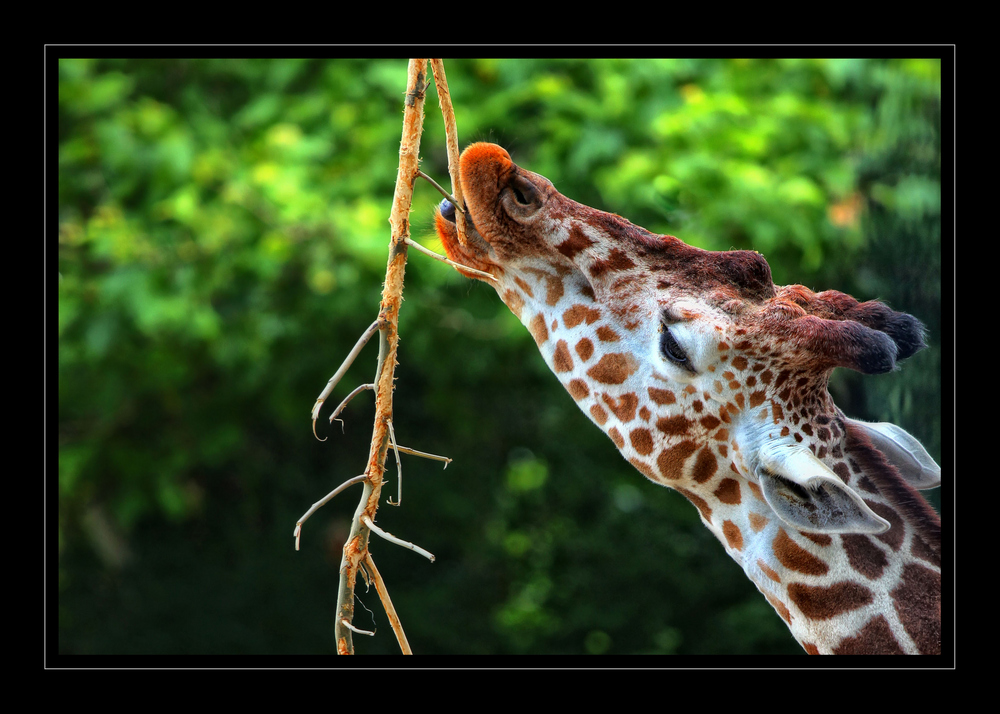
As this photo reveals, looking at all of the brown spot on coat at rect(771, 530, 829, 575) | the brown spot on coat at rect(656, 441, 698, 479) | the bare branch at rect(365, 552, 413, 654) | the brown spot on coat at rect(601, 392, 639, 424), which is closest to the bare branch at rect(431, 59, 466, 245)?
the brown spot on coat at rect(601, 392, 639, 424)

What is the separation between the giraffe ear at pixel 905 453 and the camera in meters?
1.85

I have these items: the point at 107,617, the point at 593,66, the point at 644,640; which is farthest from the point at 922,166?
the point at 107,617

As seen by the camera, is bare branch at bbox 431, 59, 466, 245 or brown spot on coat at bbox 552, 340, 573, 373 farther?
brown spot on coat at bbox 552, 340, 573, 373

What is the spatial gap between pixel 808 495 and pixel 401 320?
274cm

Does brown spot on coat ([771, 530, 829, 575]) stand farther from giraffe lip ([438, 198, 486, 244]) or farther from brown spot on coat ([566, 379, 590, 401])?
giraffe lip ([438, 198, 486, 244])

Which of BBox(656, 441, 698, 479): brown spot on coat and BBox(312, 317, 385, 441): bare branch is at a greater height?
BBox(312, 317, 385, 441): bare branch

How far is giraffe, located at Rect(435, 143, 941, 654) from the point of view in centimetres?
160

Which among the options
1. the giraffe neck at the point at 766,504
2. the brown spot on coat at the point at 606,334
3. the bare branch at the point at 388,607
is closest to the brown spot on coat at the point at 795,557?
the giraffe neck at the point at 766,504

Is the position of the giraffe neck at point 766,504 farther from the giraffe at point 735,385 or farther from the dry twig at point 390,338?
the dry twig at point 390,338

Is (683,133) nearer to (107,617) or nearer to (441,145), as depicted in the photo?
(441,145)

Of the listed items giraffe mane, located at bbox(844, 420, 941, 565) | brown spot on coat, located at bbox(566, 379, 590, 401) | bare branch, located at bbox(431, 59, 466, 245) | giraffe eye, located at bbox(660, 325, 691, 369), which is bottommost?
giraffe mane, located at bbox(844, 420, 941, 565)

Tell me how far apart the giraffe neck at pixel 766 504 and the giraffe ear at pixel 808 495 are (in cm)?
6

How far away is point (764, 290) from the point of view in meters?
1.69

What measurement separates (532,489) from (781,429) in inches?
128
